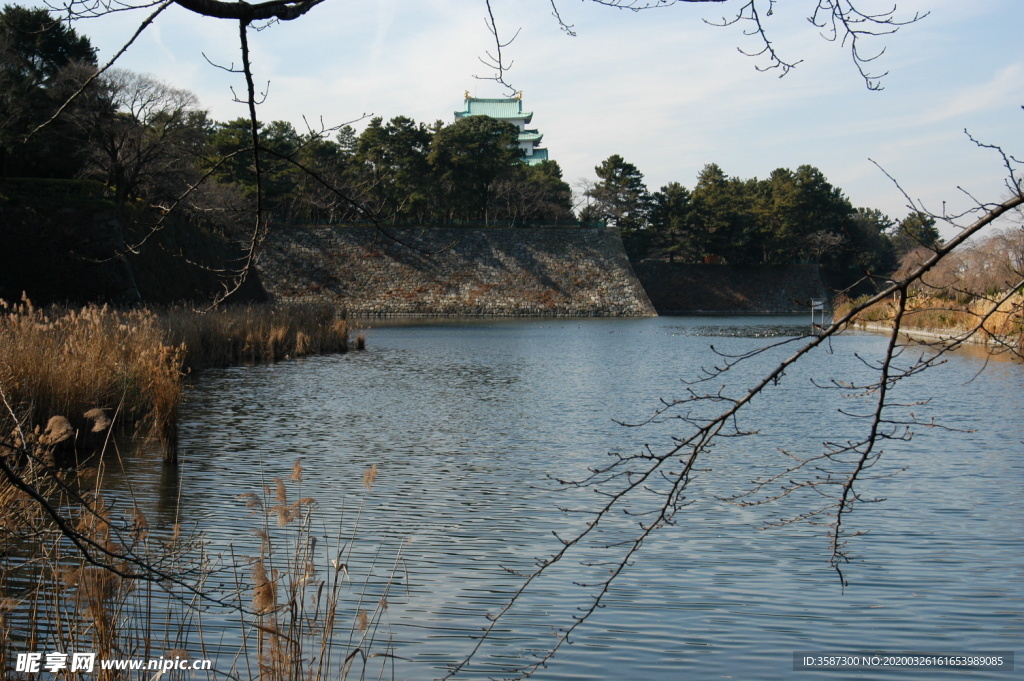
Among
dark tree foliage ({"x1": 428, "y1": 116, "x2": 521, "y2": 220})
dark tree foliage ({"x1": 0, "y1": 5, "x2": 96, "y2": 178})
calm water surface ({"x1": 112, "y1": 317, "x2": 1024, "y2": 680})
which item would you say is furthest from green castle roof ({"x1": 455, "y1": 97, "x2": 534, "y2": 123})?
calm water surface ({"x1": 112, "y1": 317, "x2": 1024, "y2": 680})

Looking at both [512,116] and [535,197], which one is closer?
[535,197]

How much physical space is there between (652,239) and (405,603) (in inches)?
2486

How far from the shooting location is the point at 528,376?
19234mm

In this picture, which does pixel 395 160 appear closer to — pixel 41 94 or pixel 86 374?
pixel 41 94

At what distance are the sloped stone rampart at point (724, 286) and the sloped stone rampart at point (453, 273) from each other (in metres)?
6.18

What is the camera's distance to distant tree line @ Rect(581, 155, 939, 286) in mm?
64875

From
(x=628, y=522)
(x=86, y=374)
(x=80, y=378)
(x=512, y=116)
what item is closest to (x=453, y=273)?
(x=512, y=116)

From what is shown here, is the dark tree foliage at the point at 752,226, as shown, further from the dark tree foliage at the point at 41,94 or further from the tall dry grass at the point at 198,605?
the tall dry grass at the point at 198,605

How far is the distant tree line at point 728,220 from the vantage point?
6488cm

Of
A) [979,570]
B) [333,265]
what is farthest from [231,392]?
[333,265]

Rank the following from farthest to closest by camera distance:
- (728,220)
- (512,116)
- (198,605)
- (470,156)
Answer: (512,116) → (728,220) → (470,156) → (198,605)

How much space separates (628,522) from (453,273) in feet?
167

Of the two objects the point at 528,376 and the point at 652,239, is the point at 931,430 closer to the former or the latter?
the point at 528,376

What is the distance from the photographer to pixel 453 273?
189 ft
